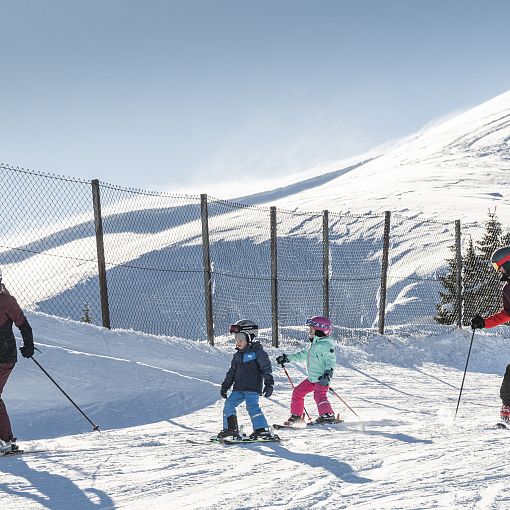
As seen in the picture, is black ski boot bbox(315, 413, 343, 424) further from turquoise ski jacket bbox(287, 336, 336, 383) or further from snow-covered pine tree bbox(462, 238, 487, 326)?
snow-covered pine tree bbox(462, 238, 487, 326)

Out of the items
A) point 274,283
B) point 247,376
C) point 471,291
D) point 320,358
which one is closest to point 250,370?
point 247,376

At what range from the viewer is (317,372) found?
8078 millimetres

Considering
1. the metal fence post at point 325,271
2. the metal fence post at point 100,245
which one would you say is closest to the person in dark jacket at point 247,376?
the metal fence post at point 100,245

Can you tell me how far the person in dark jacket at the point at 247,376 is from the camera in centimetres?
689

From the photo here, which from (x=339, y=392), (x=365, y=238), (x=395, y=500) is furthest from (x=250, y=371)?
(x=365, y=238)

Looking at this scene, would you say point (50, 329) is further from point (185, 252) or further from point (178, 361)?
point (185, 252)

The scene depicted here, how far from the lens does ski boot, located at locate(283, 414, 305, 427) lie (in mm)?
7784

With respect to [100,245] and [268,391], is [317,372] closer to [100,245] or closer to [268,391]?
[268,391]

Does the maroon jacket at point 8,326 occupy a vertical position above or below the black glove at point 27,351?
above

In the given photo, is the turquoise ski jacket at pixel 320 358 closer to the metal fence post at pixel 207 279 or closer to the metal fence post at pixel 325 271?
the metal fence post at pixel 207 279

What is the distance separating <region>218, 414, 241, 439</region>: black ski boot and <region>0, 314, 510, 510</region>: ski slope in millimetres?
267

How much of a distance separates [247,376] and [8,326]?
2331 mm

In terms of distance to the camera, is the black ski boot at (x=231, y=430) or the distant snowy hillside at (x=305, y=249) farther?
the distant snowy hillside at (x=305, y=249)

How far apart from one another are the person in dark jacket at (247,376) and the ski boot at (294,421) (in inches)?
→ 34.6
